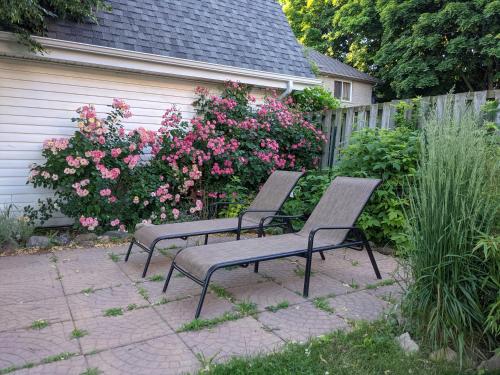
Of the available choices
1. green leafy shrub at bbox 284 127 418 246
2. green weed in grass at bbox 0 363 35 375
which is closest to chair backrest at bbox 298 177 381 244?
green leafy shrub at bbox 284 127 418 246

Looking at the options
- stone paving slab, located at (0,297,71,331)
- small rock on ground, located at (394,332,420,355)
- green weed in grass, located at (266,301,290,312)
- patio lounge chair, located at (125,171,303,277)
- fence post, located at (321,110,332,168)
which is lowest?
stone paving slab, located at (0,297,71,331)

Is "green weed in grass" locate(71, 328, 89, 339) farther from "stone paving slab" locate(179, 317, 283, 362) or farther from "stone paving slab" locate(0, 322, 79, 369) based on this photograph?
"stone paving slab" locate(179, 317, 283, 362)

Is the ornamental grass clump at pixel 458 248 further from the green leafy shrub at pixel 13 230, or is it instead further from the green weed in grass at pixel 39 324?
the green leafy shrub at pixel 13 230

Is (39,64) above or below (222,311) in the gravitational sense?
above

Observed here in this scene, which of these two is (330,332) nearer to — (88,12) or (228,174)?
(228,174)

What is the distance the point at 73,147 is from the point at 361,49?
815 inches

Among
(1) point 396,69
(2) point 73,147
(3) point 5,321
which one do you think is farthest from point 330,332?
(1) point 396,69

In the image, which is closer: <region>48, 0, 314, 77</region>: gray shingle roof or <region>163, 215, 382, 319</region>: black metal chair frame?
<region>163, 215, 382, 319</region>: black metal chair frame

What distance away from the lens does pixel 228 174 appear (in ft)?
21.6

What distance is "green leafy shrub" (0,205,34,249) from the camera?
504 cm

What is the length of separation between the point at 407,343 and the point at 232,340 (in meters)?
1.16

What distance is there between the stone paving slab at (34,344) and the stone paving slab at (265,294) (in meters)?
1.39

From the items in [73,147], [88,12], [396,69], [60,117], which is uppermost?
[396,69]

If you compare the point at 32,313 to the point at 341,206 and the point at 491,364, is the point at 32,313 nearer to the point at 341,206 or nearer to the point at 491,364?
the point at 341,206
